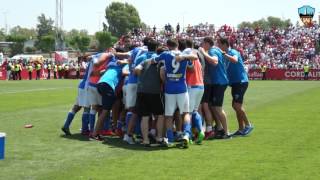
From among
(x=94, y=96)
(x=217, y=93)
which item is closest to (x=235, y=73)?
(x=217, y=93)

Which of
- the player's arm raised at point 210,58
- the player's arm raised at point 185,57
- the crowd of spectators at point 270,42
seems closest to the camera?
the player's arm raised at point 185,57

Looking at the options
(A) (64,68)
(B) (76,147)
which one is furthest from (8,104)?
(A) (64,68)

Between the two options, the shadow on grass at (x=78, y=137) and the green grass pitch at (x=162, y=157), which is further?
the shadow on grass at (x=78, y=137)

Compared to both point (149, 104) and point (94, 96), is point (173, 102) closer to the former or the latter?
point (149, 104)

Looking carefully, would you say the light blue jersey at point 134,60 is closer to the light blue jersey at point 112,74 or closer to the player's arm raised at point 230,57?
the light blue jersey at point 112,74

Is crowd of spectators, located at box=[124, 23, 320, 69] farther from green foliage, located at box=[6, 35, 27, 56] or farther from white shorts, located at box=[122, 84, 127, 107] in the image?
green foliage, located at box=[6, 35, 27, 56]

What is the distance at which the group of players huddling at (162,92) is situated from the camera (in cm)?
1128

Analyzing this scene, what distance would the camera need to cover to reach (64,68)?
58.7m

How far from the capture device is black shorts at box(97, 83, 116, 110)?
1208cm

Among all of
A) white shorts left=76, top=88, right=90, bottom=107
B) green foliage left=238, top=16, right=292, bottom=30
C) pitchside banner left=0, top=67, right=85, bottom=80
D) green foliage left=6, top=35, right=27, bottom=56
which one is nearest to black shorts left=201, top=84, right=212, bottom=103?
white shorts left=76, top=88, right=90, bottom=107

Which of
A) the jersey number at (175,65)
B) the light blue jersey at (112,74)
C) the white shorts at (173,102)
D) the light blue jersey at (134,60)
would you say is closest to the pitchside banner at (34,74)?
the light blue jersey at (112,74)

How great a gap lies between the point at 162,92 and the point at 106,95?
1.32 metres

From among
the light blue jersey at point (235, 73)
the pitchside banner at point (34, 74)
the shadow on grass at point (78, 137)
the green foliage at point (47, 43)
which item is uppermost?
the green foliage at point (47, 43)

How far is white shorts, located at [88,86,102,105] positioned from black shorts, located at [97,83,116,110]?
13.1 inches
